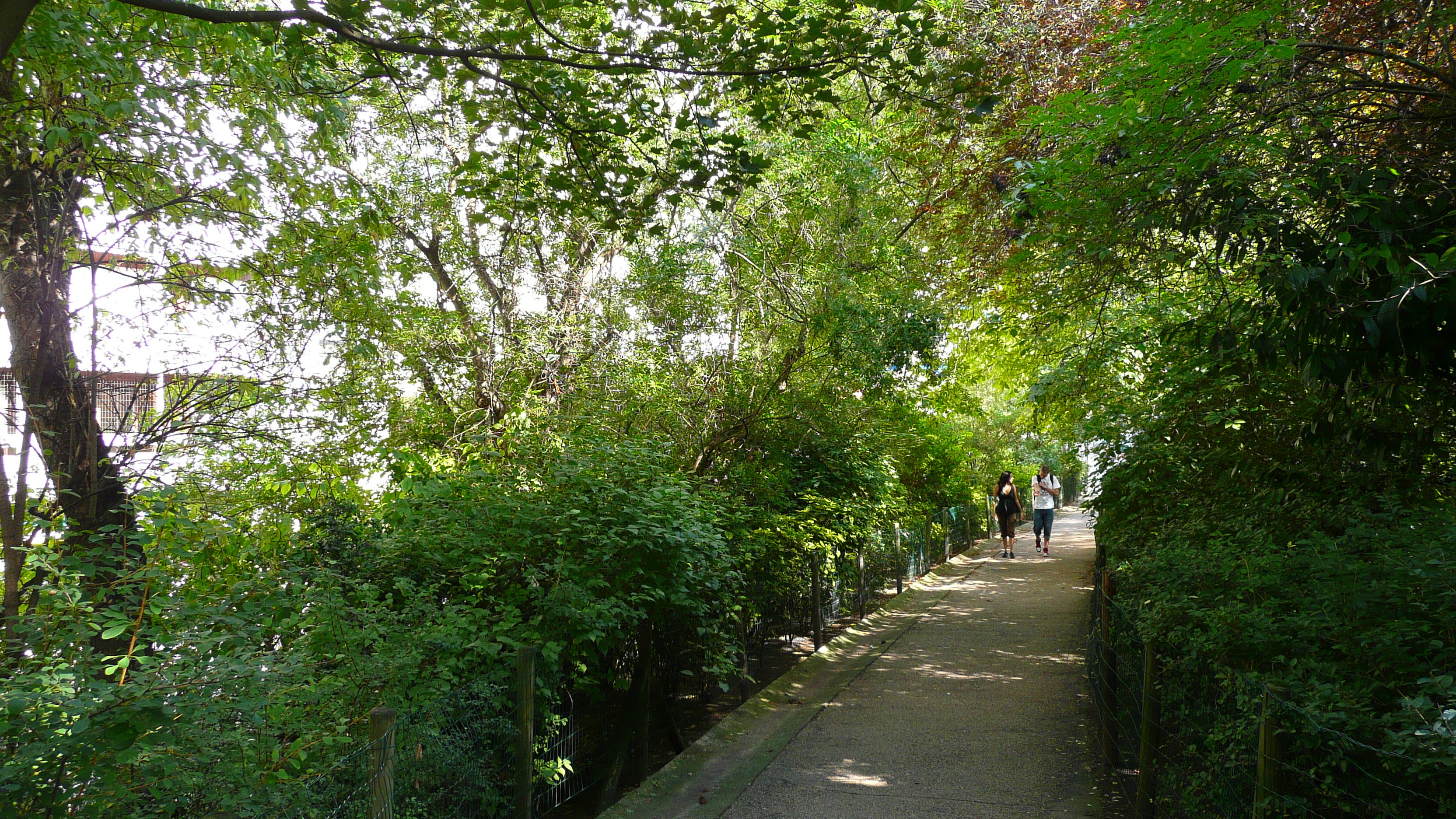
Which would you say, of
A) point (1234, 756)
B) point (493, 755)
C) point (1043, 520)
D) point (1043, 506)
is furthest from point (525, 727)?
point (1043, 520)

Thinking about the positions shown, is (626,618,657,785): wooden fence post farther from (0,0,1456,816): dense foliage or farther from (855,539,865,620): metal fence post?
(855,539,865,620): metal fence post

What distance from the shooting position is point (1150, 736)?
184 inches

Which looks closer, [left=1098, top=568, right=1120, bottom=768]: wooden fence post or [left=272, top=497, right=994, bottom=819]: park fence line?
[left=272, top=497, right=994, bottom=819]: park fence line

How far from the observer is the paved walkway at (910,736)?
544cm

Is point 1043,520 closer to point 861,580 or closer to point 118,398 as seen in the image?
point 861,580

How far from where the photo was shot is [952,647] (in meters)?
9.84

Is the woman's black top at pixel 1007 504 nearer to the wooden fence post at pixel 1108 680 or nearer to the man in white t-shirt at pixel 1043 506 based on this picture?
the man in white t-shirt at pixel 1043 506

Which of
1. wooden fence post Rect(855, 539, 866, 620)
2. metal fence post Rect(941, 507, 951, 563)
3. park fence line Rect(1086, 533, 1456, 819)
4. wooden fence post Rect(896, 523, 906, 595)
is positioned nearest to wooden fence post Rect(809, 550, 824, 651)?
wooden fence post Rect(855, 539, 866, 620)

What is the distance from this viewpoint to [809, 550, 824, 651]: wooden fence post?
9633mm

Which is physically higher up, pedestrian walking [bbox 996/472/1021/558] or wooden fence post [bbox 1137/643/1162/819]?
pedestrian walking [bbox 996/472/1021/558]

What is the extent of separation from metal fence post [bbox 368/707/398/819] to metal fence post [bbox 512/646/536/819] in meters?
1.05

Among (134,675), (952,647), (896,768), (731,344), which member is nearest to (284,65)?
(134,675)

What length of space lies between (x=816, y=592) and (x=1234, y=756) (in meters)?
6.26

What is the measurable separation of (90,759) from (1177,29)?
626cm
